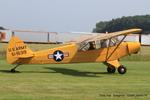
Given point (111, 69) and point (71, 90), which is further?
point (111, 69)

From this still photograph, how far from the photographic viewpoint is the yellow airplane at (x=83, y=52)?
21.9 metres

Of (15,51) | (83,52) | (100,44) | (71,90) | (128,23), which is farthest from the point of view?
(128,23)

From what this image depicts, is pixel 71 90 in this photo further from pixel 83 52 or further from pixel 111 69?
pixel 111 69

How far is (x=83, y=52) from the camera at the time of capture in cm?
2330

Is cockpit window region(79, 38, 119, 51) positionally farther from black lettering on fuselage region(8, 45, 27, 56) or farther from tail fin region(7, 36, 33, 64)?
black lettering on fuselage region(8, 45, 27, 56)

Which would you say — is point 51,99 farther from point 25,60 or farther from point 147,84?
point 25,60

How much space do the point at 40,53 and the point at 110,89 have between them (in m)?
7.31

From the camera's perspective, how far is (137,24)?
600 ft


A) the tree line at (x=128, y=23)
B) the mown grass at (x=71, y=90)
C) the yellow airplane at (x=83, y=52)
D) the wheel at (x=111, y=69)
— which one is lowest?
the wheel at (x=111, y=69)

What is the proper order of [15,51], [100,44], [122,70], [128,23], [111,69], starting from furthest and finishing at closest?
[128,23] → [111,69] → [100,44] → [122,70] → [15,51]

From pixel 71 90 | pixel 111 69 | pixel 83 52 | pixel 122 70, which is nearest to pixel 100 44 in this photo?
pixel 83 52

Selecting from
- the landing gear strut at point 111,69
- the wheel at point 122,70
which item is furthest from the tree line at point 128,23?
the wheel at point 122,70

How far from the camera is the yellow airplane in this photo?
862 inches

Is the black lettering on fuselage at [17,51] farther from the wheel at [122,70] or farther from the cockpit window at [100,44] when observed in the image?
the wheel at [122,70]
